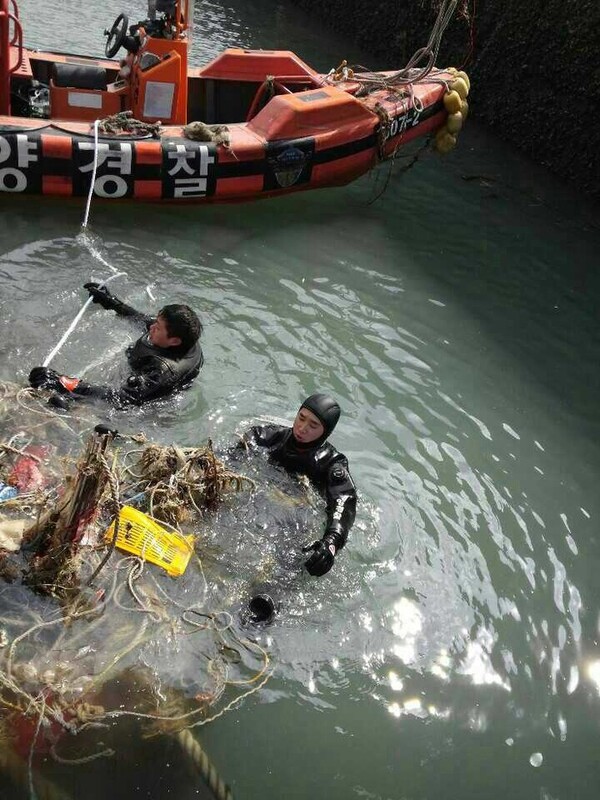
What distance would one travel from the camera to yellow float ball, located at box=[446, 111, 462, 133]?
944 centimetres

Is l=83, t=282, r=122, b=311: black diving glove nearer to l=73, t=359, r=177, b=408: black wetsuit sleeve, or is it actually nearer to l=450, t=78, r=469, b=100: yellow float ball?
l=73, t=359, r=177, b=408: black wetsuit sleeve

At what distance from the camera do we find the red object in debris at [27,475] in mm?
3930

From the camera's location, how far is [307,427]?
428 cm

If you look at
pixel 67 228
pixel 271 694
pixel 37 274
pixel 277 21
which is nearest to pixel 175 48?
pixel 67 228

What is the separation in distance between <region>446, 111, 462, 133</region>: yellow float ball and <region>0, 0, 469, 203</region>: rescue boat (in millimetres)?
488

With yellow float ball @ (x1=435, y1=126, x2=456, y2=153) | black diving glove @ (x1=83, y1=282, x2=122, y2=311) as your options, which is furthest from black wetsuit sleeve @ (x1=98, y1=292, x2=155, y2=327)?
yellow float ball @ (x1=435, y1=126, x2=456, y2=153)

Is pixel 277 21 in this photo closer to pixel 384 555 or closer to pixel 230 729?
pixel 384 555

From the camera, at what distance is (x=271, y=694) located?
3637 millimetres

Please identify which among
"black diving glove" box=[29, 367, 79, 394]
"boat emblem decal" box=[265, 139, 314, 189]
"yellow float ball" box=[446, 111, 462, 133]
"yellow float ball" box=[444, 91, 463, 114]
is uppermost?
"yellow float ball" box=[444, 91, 463, 114]

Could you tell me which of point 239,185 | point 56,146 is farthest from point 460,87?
point 56,146

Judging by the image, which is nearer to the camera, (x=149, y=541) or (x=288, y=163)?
(x=149, y=541)

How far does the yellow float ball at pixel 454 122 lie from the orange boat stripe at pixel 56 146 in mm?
5056

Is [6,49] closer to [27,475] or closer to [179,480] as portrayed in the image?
[27,475]

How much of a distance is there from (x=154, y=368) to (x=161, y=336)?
22 centimetres
